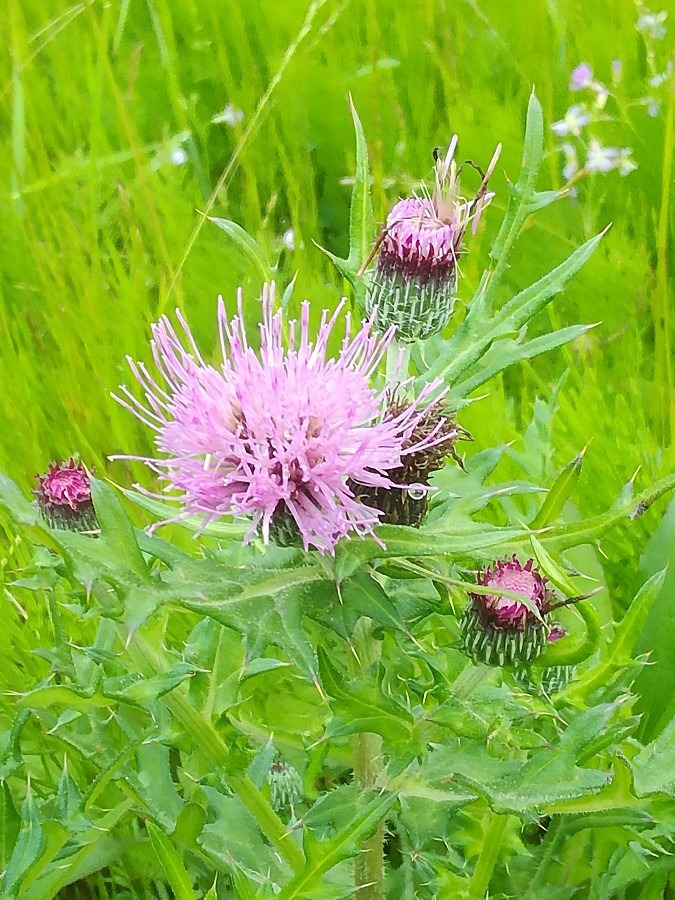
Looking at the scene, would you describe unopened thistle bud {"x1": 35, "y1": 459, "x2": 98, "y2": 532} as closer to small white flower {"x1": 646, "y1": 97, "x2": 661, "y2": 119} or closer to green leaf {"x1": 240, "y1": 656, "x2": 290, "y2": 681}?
green leaf {"x1": 240, "y1": 656, "x2": 290, "y2": 681}

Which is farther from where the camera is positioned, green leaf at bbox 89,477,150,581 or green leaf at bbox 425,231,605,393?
green leaf at bbox 425,231,605,393

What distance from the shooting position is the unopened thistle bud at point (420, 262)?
1.19m

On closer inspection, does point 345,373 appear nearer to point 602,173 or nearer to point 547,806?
point 547,806

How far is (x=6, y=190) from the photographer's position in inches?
87.0

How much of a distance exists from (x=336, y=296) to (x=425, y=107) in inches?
32.2

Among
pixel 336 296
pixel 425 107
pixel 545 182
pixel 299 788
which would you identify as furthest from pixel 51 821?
pixel 425 107

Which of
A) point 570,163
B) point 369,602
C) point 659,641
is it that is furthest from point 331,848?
point 570,163

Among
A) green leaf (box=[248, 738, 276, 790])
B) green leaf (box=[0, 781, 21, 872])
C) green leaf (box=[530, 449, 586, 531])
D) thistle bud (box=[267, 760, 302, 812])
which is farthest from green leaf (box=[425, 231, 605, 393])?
green leaf (box=[0, 781, 21, 872])

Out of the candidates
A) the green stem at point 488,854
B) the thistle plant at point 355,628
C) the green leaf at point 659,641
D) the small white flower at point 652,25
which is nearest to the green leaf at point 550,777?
the thistle plant at point 355,628

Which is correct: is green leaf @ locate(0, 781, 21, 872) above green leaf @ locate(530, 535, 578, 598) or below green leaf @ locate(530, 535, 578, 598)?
below

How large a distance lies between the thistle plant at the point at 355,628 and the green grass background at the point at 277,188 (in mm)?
383

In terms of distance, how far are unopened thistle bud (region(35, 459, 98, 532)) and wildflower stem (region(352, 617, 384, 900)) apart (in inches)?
16.3

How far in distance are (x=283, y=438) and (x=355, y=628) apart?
26 cm

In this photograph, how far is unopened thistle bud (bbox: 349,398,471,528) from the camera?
37.8 inches
